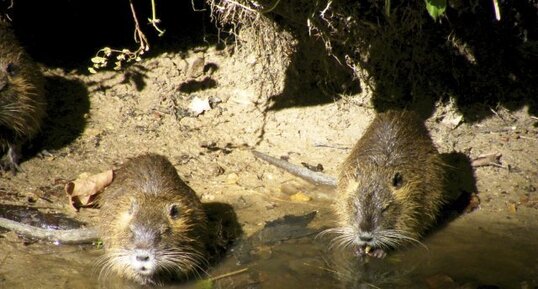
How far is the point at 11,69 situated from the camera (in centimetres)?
627

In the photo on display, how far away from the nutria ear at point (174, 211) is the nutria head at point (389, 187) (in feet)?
4.06

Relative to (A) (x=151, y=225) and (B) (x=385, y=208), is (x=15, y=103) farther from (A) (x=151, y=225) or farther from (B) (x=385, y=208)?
(B) (x=385, y=208)

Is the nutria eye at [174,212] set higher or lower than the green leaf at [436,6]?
lower

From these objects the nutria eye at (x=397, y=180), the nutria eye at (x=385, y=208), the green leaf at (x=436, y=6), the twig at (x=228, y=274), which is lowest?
the twig at (x=228, y=274)

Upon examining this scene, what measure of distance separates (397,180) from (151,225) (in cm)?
191

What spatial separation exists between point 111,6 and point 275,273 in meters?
4.04

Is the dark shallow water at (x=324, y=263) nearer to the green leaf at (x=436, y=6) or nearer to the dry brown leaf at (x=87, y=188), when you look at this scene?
the dry brown leaf at (x=87, y=188)

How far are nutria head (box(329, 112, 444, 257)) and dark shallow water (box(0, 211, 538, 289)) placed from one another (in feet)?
0.60

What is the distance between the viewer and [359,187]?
5309mm

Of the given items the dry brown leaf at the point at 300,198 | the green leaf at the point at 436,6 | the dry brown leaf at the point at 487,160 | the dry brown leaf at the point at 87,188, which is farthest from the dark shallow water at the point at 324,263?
the green leaf at the point at 436,6

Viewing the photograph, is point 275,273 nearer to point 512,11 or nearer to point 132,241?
point 132,241

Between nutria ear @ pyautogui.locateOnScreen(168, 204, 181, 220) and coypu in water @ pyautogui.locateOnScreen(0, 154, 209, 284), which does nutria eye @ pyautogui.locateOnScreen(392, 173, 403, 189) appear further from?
nutria ear @ pyautogui.locateOnScreen(168, 204, 181, 220)

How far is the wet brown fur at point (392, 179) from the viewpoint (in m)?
5.25

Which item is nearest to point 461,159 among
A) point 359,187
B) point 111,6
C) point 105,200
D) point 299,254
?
point 359,187
